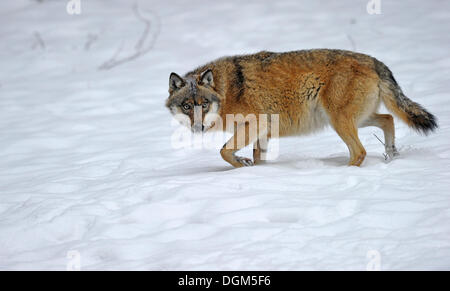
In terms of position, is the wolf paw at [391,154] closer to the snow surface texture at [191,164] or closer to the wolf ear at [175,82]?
→ the snow surface texture at [191,164]

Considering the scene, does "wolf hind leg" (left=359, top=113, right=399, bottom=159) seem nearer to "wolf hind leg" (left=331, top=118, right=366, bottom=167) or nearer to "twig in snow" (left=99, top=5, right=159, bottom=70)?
"wolf hind leg" (left=331, top=118, right=366, bottom=167)

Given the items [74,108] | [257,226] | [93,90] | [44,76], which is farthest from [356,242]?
[44,76]

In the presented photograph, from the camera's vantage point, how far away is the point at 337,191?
506 cm

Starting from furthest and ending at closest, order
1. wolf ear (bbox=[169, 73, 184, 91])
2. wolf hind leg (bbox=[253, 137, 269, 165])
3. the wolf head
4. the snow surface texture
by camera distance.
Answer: wolf hind leg (bbox=[253, 137, 269, 165])
wolf ear (bbox=[169, 73, 184, 91])
the wolf head
the snow surface texture

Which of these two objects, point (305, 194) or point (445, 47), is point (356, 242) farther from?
point (445, 47)

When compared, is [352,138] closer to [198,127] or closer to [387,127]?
[387,127]

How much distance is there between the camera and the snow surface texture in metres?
4.11

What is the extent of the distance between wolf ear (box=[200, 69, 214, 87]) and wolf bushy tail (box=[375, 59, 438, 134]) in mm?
2114

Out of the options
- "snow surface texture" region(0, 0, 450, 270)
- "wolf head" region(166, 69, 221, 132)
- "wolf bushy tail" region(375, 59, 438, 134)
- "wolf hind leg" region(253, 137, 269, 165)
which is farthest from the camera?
"wolf hind leg" region(253, 137, 269, 165)

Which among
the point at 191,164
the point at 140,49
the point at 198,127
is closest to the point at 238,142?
the point at 198,127

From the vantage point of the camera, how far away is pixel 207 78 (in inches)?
254

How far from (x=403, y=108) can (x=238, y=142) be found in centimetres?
212

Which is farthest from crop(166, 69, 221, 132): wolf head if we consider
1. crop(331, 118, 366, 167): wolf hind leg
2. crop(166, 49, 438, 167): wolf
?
crop(331, 118, 366, 167): wolf hind leg
